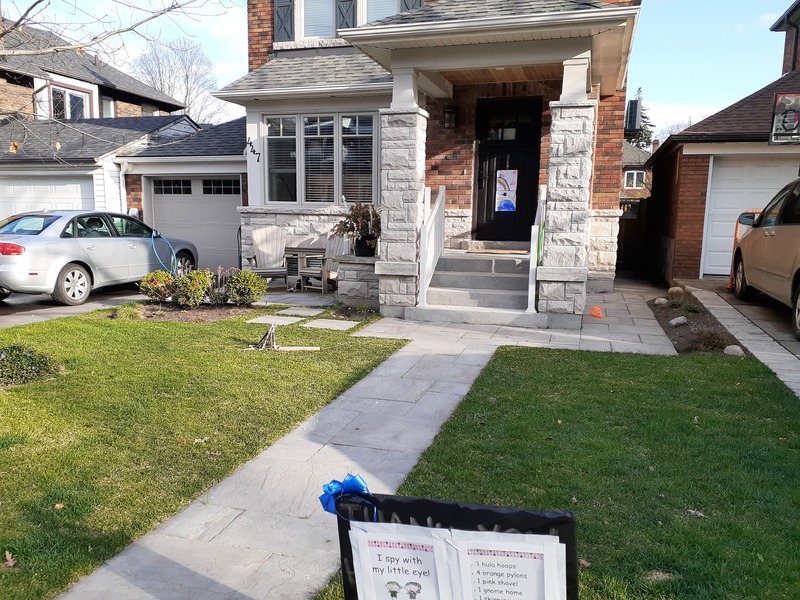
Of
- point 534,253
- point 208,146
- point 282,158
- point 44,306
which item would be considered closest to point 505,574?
point 534,253

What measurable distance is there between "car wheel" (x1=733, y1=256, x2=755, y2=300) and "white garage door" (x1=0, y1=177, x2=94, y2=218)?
13.5 metres

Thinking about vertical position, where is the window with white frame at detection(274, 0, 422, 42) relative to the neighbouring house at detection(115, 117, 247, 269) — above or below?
above

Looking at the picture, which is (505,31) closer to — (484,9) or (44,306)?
(484,9)

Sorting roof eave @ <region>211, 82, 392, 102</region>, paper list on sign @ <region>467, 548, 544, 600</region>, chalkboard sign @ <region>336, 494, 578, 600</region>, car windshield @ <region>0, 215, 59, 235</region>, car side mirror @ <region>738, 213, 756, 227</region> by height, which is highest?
roof eave @ <region>211, 82, 392, 102</region>

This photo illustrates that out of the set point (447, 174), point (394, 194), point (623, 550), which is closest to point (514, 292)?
point (394, 194)

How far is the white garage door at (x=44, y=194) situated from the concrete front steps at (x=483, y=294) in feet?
32.5

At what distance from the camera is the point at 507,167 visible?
10688 millimetres

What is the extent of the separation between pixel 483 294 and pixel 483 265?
72cm

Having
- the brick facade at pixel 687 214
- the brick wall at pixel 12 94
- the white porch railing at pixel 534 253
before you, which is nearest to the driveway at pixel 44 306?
the white porch railing at pixel 534 253

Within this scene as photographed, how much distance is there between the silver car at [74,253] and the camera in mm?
9086

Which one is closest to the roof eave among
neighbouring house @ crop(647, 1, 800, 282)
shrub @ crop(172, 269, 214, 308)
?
shrub @ crop(172, 269, 214, 308)

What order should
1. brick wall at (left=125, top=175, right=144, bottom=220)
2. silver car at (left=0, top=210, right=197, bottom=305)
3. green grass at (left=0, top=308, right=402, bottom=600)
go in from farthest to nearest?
brick wall at (left=125, top=175, right=144, bottom=220) < silver car at (left=0, top=210, right=197, bottom=305) < green grass at (left=0, top=308, right=402, bottom=600)

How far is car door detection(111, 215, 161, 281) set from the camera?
35.8ft

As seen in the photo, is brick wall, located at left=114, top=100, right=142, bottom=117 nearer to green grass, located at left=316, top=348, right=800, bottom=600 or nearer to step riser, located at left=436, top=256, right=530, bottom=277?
step riser, located at left=436, top=256, right=530, bottom=277
